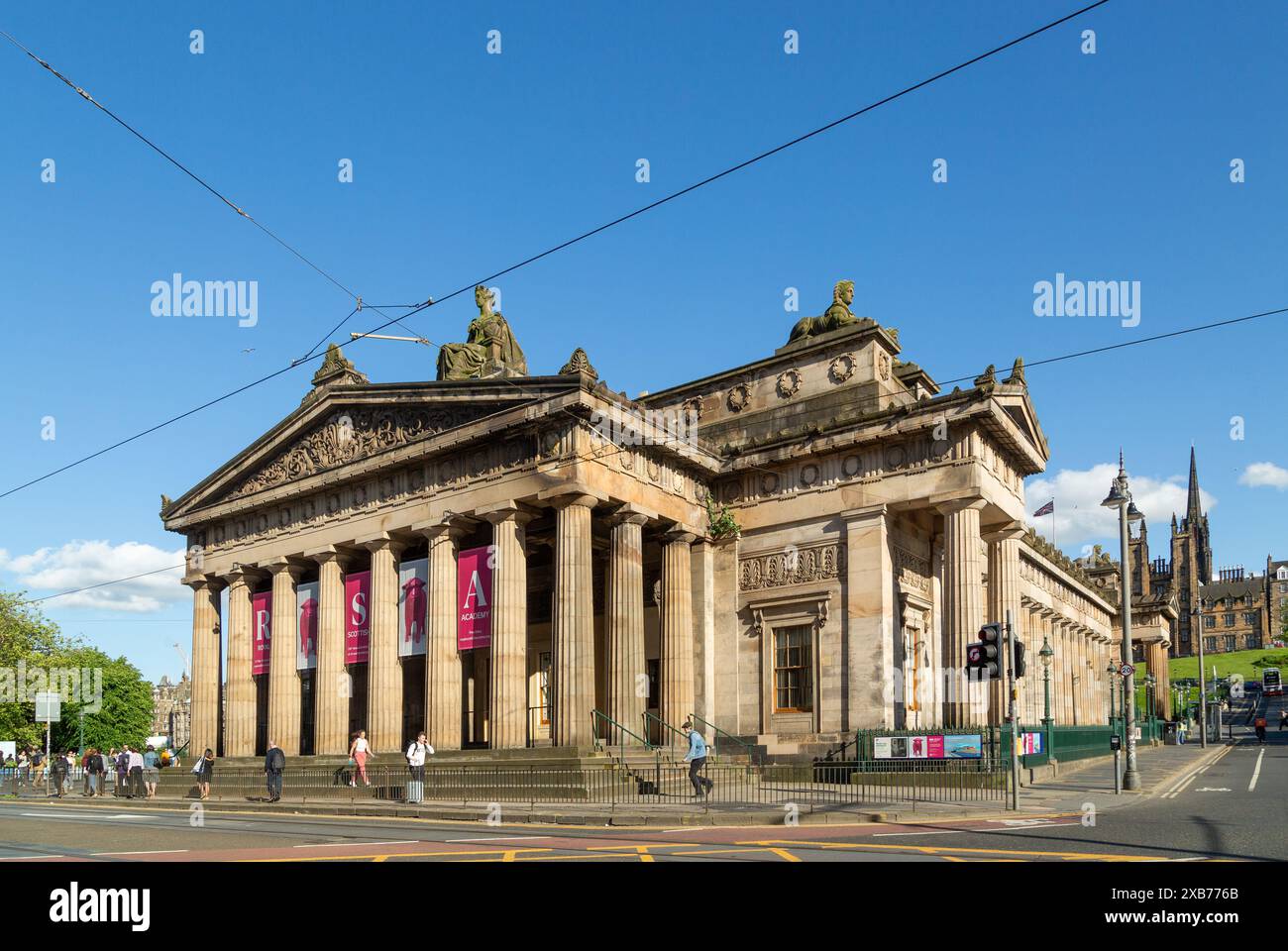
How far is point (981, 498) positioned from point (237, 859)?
2246 centimetres

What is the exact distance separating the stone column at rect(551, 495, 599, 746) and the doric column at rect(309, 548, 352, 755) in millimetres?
10184

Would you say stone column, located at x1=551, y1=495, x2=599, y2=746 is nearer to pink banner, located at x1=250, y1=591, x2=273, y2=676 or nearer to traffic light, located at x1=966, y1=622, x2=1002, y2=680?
traffic light, located at x1=966, y1=622, x2=1002, y2=680

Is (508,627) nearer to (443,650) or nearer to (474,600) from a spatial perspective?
(474,600)

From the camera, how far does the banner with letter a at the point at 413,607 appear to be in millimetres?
34781

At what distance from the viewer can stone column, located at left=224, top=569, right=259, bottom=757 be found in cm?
4122

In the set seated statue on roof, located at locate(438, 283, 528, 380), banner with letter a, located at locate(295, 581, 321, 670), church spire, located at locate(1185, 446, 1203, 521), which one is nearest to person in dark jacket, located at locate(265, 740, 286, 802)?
banner with letter a, located at locate(295, 581, 321, 670)

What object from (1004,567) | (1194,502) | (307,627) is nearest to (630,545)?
(1004,567)

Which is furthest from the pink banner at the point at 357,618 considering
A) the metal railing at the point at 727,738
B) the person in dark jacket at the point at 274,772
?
the metal railing at the point at 727,738

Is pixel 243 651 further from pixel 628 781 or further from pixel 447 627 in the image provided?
pixel 628 781

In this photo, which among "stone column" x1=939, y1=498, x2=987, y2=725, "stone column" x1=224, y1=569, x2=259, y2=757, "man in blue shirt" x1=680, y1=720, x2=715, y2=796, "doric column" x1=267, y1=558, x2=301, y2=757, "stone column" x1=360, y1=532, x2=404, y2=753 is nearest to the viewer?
"man in blue shirt" x1=680, y1=720, x2=715, y2=796

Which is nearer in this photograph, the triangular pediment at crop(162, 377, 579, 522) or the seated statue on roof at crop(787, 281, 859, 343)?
the triangular pediment at crop(162, 377, 579, 522)

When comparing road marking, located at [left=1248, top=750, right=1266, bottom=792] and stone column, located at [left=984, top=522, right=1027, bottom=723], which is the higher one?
stone column, located at [left=984, top=522, right=1027, bottom=723]

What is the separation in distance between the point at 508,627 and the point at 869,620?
33.4ft
